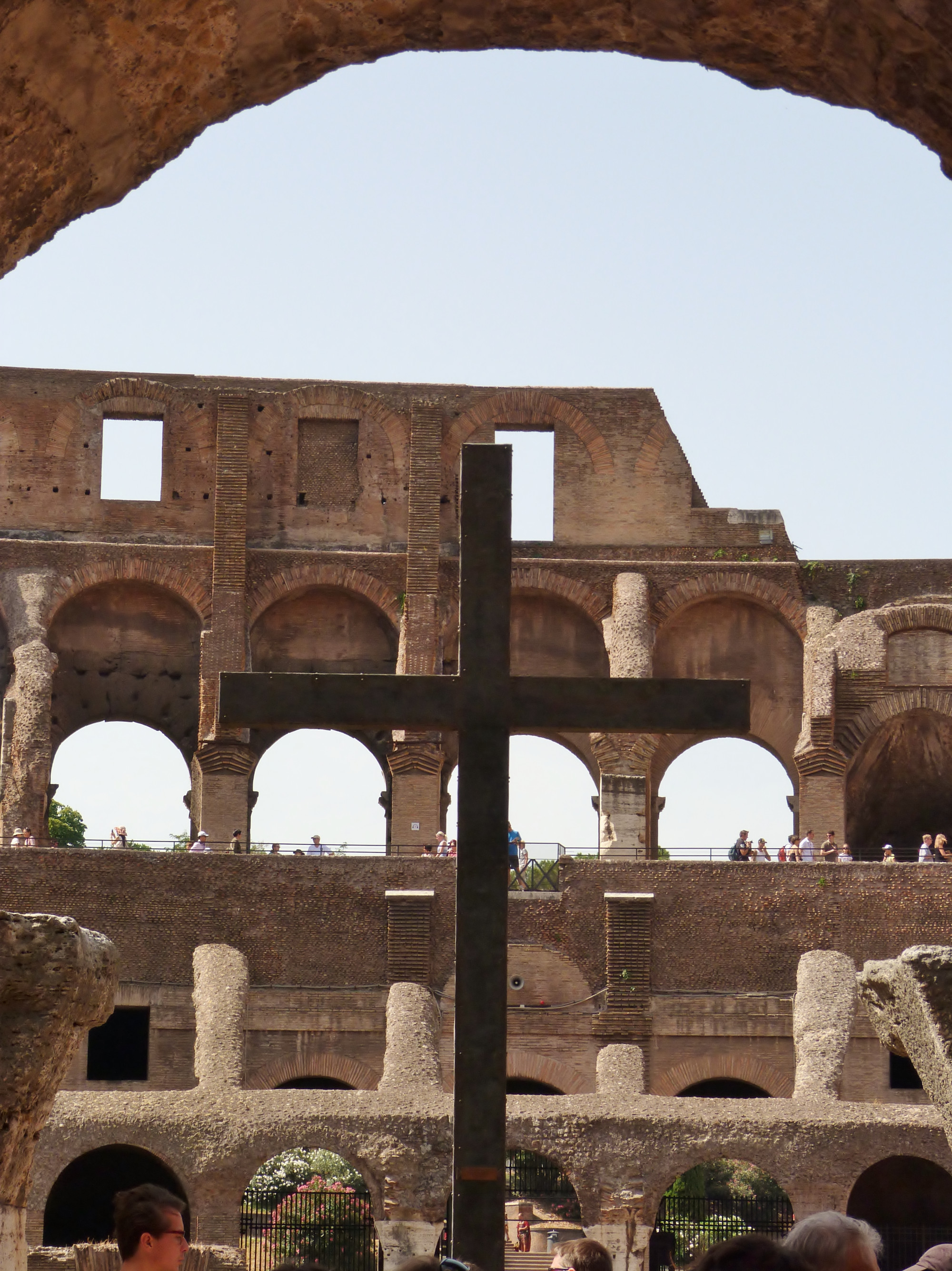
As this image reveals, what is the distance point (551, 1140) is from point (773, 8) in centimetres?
1635

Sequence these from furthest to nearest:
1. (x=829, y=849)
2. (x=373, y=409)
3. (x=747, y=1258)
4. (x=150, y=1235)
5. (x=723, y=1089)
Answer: (x=373, y=409)
(x=829, y=849)
(x=723, y=1089)
(x=150, y=1235)
(x=747, y=1258)

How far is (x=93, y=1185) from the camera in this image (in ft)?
81.6

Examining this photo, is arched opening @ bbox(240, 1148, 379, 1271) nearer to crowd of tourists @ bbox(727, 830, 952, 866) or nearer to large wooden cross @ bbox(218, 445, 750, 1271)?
crowd of tourists @ bbox(727, 830, 952, 866)

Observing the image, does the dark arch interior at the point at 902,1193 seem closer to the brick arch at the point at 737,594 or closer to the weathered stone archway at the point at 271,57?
the brick arch at the point at 737,594

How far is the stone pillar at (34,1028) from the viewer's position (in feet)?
18.8

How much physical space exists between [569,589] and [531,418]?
3.22m

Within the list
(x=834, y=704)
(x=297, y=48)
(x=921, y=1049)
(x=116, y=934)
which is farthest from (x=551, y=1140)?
(x=297, y=48)

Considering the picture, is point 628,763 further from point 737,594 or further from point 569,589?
point 737,594

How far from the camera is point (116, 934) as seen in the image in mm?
23953

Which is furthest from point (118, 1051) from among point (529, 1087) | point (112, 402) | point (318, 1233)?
point (112, 402)

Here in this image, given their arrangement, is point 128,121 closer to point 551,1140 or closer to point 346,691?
point 346,691

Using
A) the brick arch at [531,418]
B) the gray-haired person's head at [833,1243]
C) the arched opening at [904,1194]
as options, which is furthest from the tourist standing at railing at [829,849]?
the gray-haired person's head at [833,1243]

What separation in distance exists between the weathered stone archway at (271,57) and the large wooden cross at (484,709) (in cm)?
135

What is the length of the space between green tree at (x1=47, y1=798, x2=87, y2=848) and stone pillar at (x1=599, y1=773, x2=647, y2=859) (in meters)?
23.6
